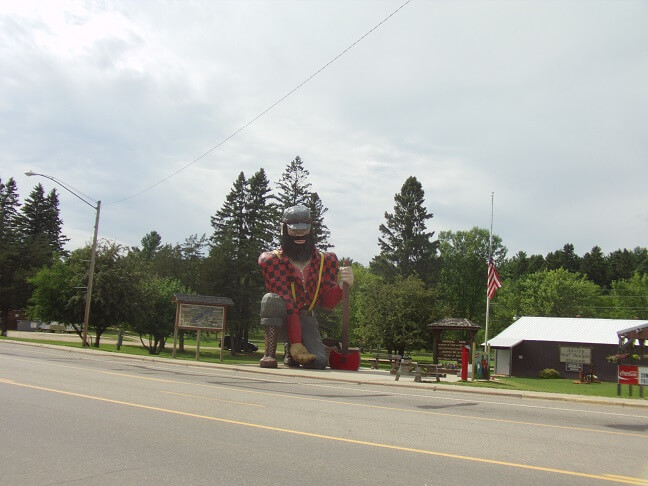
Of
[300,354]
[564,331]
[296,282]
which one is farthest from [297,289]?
[564,331]

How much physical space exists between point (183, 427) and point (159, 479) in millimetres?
2892

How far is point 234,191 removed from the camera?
205 feet

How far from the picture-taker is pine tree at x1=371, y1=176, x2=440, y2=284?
70.1m

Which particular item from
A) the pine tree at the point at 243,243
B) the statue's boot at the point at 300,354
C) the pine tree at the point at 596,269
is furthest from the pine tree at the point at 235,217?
the pine tree at the point at 596,269

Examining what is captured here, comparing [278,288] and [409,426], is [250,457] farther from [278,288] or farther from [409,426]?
[278,288]

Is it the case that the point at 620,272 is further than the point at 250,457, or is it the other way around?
the point at 620,272

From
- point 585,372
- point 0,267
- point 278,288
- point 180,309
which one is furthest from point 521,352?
point 0,267

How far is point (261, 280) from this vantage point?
56375 millimetres

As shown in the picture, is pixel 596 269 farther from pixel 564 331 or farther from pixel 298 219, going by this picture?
pixel 298 219

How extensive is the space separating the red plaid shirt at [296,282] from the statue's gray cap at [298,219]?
57.1 inches

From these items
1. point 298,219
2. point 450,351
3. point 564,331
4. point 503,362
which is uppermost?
point 298,219

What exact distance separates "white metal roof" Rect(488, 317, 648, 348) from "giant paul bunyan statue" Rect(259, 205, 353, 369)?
1467 centimetres

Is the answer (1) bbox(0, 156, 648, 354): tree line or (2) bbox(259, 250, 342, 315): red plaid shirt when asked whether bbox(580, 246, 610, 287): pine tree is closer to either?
(1) bbox(0, 156, 648, 354): tree line

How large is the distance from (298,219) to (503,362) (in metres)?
18.7
